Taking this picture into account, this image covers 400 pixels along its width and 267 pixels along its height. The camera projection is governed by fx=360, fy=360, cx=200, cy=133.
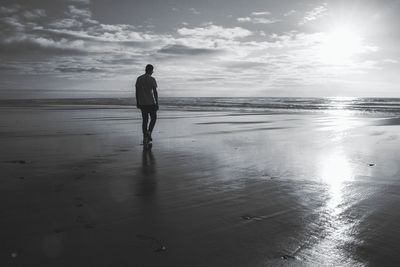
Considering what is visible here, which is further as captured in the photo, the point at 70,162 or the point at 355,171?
the point at 70,162

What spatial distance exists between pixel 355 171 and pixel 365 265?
11.0ft

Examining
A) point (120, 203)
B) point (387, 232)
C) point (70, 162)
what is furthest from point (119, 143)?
point (387, 232)

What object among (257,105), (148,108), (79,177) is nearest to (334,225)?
(79,177)

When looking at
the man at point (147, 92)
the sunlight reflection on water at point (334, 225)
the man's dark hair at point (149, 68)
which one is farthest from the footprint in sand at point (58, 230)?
the man's dark hair at point (149, 68)

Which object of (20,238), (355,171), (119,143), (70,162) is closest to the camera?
(20,238)

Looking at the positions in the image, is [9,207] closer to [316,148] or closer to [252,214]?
[252,214]

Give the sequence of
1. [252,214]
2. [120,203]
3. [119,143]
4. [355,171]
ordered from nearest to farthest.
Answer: [252,214] → [120,203] → [355,171] → [119,143]

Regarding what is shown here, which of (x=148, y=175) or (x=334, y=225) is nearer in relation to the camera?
(x=334, y=225)

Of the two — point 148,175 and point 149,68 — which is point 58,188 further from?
point 149,68

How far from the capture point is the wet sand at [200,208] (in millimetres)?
2508

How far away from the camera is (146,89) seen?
909cm

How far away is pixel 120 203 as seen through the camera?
375cm

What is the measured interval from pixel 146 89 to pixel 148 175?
4.32 m

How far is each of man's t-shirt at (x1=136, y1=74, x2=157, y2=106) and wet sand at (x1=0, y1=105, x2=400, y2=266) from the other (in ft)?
7.61
